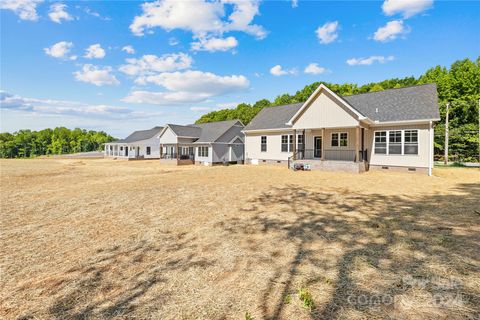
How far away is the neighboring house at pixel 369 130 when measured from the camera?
1634 centimetres

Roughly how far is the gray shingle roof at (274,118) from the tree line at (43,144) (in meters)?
65.9

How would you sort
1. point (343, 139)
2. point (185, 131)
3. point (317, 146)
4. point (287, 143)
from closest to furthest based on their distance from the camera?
point (343, 139), point (317, 146), point (287, 143), point (185, 131)

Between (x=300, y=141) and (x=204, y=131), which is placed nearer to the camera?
(x=300, y=141)

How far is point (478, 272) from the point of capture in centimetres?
359

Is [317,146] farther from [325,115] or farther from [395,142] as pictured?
[395,142]

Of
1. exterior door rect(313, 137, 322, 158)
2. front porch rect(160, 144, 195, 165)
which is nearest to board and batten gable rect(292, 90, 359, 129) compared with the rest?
A: exterior door rect(313, 137, 322, 158)

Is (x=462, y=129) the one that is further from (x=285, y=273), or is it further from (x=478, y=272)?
(x=285, y=273)

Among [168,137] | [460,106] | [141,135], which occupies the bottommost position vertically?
[168,137]

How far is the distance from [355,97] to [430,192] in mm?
15096

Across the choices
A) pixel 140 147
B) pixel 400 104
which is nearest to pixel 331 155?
pixel 400 104

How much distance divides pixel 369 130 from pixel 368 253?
16.6 metres

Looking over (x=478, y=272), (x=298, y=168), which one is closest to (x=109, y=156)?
(x=298, y=168)

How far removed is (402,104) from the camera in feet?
59.8

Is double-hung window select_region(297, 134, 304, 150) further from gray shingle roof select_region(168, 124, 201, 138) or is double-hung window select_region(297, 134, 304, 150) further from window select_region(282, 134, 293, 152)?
gray shingle roof select_region(168, 124, 201, 138)
